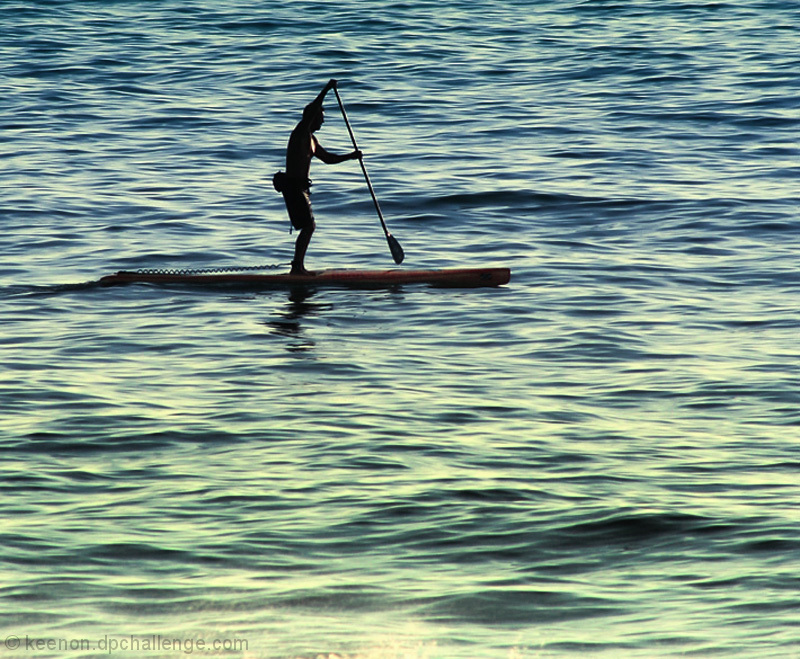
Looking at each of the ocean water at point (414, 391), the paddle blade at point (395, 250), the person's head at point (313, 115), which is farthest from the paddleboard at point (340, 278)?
the person's head at point (313, 115)

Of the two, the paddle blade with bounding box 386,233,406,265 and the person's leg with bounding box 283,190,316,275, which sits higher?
the person's leg with bounding box 283,190,316,275

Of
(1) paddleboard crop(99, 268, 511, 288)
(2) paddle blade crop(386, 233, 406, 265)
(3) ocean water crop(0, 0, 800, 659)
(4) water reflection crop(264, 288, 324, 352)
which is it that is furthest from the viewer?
(2) paddle blade crop(386, 233, 406, 265)

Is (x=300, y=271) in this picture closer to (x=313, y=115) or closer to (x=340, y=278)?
(x=340, y=278)

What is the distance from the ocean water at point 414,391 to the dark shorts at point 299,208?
81 centimetres

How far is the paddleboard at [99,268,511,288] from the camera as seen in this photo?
13922 mm

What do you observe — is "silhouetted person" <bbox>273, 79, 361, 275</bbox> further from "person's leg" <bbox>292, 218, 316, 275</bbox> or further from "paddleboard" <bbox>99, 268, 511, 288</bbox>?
"paddleboard" <bbox>99, 268, 511, 288</bbox>

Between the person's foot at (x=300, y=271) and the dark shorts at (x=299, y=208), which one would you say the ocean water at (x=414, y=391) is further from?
the dark shorts at (x=299, y=208)

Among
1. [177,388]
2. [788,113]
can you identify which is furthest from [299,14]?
[177,388]

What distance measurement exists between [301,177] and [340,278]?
1.16m

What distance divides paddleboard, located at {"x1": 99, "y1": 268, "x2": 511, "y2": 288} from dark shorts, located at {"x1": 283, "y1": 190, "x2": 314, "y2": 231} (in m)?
0.59

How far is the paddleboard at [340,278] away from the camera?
13922 millimetres

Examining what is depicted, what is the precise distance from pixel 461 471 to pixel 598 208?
10.2 m

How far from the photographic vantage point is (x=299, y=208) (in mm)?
14047

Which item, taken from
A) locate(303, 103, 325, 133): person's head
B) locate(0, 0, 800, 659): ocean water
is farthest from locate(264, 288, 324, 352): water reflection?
locate(303, 103, 325, 133): person's head
